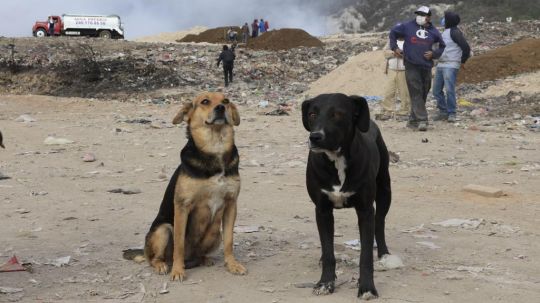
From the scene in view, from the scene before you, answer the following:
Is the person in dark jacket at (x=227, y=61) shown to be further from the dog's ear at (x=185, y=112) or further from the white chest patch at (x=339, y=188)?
the white chest patch at (x=339, y=188)

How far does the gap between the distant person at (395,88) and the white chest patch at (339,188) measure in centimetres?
798

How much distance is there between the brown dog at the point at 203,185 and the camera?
179 inches

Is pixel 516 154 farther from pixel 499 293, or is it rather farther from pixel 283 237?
pixel 499 293

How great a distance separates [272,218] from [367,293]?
2.39 meters

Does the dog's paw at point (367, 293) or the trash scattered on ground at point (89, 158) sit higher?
the trash scattered on ground at point (89, 158)

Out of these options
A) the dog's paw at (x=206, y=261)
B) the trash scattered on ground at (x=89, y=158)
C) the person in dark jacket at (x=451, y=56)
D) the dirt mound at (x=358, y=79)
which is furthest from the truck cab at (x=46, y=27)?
the dog's paw at (x=206, y=261)

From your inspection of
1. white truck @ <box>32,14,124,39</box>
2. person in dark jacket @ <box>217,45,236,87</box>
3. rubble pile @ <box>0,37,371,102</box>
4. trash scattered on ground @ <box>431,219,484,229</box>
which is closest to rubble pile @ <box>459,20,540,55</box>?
rubble pile @ <box>0,37,371,102</box>

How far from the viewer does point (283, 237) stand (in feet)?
18.7

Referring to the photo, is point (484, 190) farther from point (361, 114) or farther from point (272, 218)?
point (361, 114)

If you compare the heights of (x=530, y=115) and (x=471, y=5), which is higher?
(x=471, y=5)

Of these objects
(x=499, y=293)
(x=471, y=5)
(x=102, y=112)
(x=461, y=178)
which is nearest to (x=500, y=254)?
(x=499, y=293)

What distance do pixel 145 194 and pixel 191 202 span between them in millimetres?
3124

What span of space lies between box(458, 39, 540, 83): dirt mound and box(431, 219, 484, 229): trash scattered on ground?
13982 mm

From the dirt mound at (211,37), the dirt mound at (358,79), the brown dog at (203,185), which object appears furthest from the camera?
the dirt mound at (211,37)
